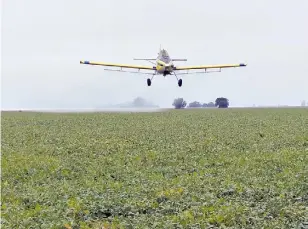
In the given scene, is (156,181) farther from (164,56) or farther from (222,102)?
(222,102)

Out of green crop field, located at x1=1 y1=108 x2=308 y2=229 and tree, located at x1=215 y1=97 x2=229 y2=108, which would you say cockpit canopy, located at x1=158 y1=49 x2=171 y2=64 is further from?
tree, located at x1=215 y1=97 x2=229 y2=108

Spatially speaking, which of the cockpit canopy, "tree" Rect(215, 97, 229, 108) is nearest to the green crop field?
the cockpit canopy

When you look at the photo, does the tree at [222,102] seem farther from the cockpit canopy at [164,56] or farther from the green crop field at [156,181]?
the green crop field at [156,181]

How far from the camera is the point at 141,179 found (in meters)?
23.5

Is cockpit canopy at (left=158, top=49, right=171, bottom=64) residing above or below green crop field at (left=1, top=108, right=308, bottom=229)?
above

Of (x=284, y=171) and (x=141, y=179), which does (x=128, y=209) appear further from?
(x=284, y=171)

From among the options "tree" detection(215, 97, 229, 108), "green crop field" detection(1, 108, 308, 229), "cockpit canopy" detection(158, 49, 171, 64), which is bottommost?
"green crop field" detection(1, 108, 308, 229)

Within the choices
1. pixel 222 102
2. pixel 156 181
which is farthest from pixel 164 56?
pixel 222 102

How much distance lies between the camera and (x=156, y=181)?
74.3 ft

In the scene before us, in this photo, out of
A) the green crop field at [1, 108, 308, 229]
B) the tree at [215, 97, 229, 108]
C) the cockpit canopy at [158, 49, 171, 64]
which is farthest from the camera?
the tree at [215, 97, 229, 108]

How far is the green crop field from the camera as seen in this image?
16.2 meters

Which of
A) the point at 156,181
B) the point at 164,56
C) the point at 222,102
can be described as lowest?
the point at 156,181

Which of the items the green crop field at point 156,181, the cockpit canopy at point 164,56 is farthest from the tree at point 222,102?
the green crop field at point 156,181

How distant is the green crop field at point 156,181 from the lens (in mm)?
16172
